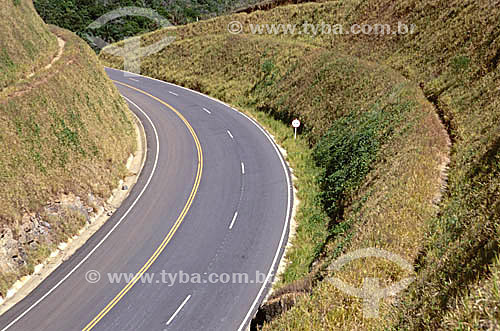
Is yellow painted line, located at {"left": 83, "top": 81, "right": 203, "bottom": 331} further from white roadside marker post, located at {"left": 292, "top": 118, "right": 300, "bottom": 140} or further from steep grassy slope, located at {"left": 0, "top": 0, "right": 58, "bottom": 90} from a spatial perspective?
steep grassy slope, located at {"left": 0, "top": 0, "right": 58, "bottom": 90}

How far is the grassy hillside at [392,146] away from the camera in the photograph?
827 centimetres

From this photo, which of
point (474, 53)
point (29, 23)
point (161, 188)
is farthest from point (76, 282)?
point (474, 53)

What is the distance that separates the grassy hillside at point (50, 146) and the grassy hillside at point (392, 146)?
11276mm

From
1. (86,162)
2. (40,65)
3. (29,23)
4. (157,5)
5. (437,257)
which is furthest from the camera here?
(157,5)

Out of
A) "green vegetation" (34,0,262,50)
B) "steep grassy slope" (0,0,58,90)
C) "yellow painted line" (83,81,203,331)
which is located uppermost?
"green vegetation" (34,0,262,50)

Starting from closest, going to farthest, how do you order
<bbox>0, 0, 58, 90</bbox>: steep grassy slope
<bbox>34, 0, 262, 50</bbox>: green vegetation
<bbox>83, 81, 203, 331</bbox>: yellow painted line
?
<bbox>83, 81, 203, 331</bbox>: yellow painted line < <bbox>0, 0, 58, 90</bbox>: steep grassy slope < <bbox>34, 0, 262, 50</bbox>: green vegetation

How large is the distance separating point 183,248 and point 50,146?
367 inches

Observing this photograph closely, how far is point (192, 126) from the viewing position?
3027 cm

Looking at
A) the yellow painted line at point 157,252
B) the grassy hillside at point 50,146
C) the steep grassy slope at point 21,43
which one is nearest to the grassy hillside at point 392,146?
the yellow painted line at point 157,252

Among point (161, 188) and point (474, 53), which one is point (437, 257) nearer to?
point (161, 188)

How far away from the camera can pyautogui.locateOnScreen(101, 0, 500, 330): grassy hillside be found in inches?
325

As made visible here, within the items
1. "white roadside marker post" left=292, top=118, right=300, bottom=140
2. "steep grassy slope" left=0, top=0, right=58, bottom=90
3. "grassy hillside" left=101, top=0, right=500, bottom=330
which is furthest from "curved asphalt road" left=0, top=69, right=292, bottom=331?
"steep grassy slope" left=0, top=0, right=58, bottom=90

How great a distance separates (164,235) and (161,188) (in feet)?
15.2

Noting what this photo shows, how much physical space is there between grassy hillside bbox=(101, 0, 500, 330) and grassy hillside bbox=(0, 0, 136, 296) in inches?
444
